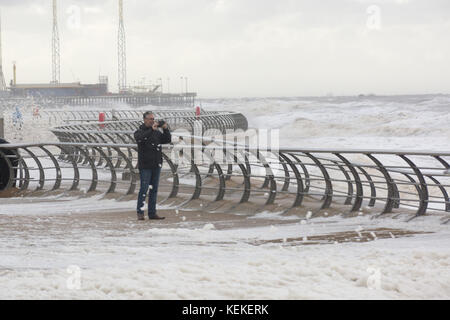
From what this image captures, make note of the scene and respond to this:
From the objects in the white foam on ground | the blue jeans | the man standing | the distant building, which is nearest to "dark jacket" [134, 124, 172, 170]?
the man standing

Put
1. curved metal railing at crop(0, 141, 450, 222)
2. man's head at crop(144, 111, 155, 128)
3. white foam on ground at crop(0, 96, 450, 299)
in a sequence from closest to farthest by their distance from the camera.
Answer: white foam on ground at crop(0, 96, 450, 299) → curved metal railing at crop(0, 141, 450, 222) → man's head at crop(144, 111, 155, 128)

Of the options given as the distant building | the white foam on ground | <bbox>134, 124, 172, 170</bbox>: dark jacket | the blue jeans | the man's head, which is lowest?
the white foam on ground

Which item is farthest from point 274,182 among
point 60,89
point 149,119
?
point 60,89

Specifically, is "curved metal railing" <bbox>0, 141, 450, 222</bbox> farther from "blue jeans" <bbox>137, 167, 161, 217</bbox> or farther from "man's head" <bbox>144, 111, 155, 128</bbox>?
"man's head" <bbox>144, 111, 155, 128</bbox>

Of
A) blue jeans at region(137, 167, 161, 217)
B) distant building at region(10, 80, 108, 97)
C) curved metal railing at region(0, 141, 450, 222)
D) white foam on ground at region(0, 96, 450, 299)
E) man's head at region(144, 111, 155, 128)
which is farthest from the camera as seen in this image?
distant building at region(10, 80, 108, 97)

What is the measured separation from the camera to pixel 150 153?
472 inches

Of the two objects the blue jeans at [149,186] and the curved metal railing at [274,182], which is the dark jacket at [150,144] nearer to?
the blue jeans at [149,186]

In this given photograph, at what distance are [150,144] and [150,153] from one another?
133 millimetres

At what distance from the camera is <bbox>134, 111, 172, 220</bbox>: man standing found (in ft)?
39.1

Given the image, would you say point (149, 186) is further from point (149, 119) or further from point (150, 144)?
point (149, 119)

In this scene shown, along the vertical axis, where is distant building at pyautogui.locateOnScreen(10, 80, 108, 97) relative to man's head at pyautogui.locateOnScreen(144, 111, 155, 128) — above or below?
above

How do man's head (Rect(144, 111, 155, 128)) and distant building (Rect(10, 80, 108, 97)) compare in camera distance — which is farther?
distant building (Rect(10, 80, 108, 97))
